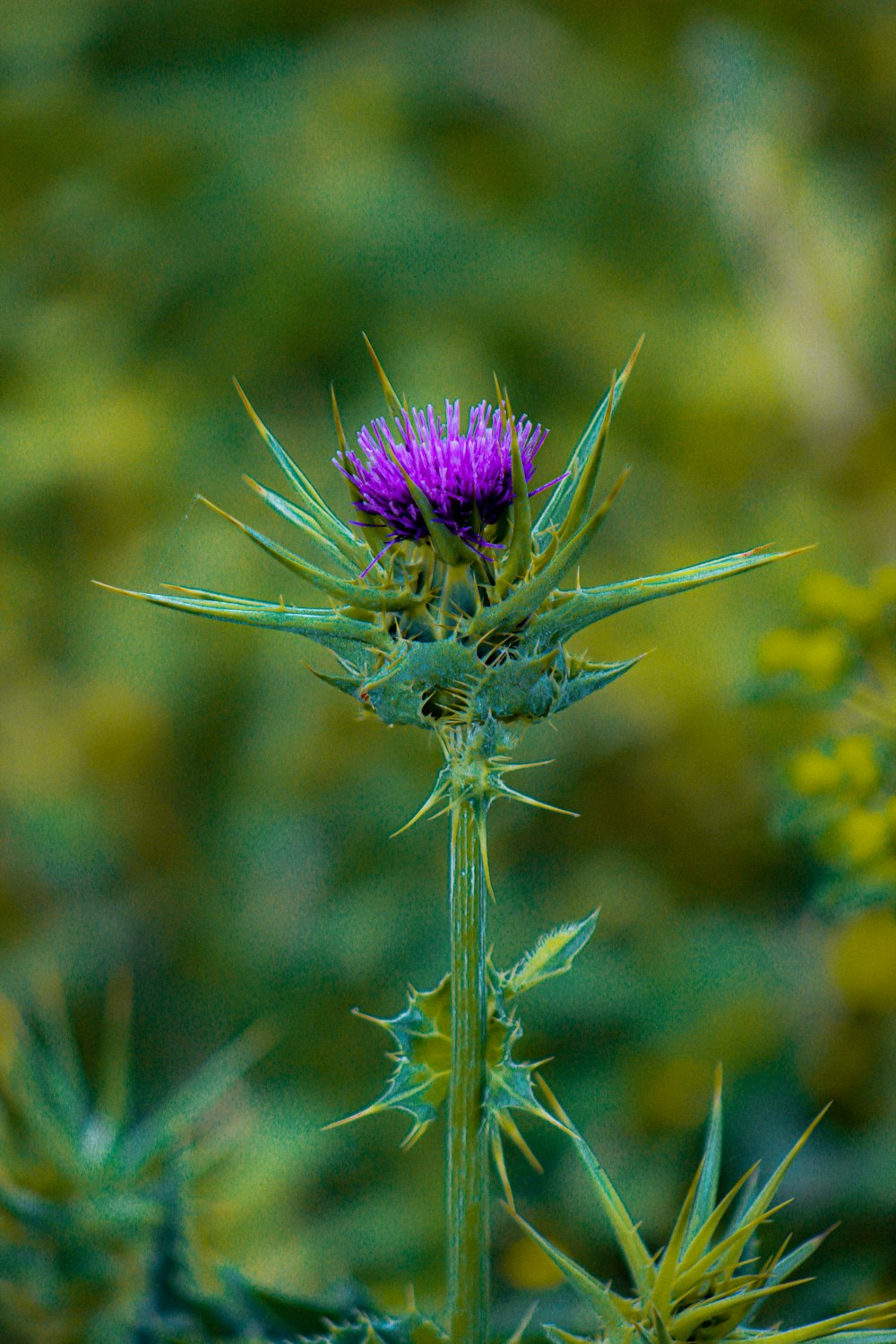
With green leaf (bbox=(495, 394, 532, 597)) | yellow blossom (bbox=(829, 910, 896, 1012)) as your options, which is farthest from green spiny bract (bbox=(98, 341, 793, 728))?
yellow blossom (bbox=(829, 910, 896, 1012))

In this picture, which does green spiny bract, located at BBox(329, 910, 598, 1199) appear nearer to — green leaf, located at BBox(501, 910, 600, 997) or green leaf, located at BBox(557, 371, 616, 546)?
green leaf, located at BBox(501, 910, 600, 997)

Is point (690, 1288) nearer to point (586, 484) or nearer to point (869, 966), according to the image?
point (586, 484)

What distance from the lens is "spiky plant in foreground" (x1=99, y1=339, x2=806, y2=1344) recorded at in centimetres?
91

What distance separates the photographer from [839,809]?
144 cm

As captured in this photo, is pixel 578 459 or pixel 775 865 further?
pixel 775 865

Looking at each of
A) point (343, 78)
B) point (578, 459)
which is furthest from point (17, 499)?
point (578, 459)

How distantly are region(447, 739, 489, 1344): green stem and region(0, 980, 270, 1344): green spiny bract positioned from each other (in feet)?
1.98

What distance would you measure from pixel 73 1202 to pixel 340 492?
2134 mm

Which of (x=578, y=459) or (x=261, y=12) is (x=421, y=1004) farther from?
(x=261, y=12)

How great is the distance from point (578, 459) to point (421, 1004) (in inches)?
22.1

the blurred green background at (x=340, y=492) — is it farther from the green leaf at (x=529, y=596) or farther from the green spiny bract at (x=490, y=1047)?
the green leaf at (x=529, y=596)

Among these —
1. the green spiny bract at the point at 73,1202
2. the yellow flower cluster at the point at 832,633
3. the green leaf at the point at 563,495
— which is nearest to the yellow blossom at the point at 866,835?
the yellow flower cluster at the point at 832,633

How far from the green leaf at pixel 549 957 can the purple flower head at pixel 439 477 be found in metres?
0.37

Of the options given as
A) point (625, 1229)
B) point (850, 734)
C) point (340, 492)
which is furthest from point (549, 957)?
point (340, 492)
